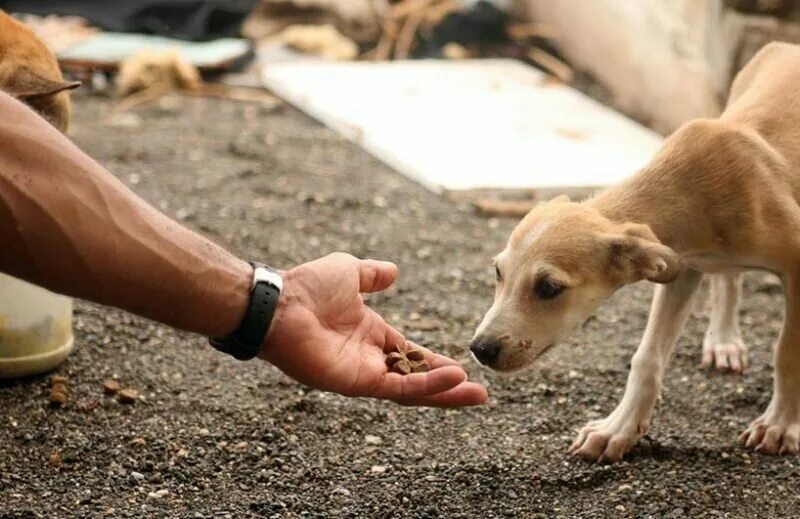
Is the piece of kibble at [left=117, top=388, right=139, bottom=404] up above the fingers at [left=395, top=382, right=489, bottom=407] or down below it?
below

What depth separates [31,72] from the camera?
13.6 ft

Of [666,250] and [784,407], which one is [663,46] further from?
[666,250]

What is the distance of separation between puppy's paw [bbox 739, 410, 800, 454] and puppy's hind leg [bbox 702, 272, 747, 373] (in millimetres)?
555

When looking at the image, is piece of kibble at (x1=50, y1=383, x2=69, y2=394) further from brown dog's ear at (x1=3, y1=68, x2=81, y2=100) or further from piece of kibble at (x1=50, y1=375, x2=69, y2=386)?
brown dog's ear at (x1=3, y1=68, x2=81, y2=100)

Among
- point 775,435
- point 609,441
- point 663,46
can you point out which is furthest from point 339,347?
point 663,46

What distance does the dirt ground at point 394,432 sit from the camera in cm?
335

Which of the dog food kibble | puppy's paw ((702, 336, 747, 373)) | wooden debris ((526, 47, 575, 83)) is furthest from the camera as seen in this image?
wooden debris ((526, 47, 575, 83))

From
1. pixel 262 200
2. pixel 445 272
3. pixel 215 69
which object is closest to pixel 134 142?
pixel 262 200

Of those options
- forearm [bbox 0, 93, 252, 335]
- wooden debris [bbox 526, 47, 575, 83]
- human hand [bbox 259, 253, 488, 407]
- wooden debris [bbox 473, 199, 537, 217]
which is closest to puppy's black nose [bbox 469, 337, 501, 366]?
human hand [bbox 259, 253, 488, 407]

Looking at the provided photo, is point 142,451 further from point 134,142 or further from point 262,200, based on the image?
point 134,142

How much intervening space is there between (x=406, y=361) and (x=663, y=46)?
4712 millimetres

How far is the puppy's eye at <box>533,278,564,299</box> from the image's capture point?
336cm

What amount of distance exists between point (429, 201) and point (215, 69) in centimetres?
284

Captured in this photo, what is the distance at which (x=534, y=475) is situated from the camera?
3.51m
